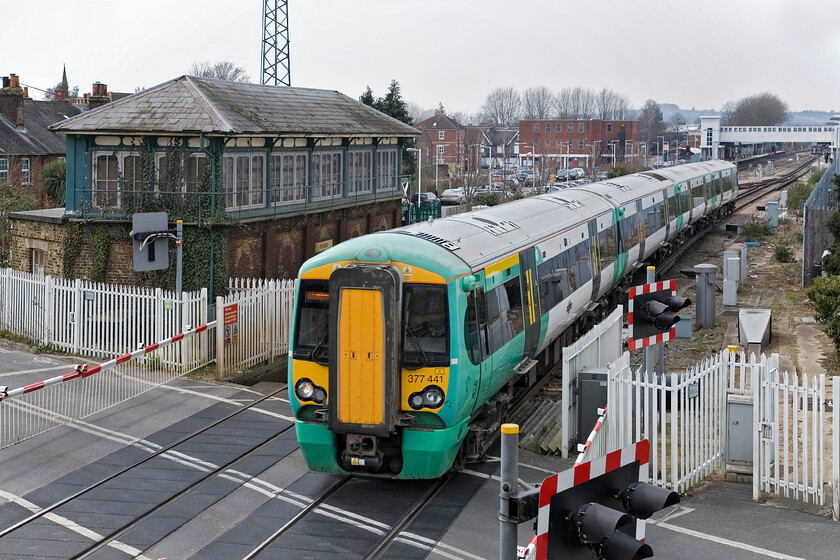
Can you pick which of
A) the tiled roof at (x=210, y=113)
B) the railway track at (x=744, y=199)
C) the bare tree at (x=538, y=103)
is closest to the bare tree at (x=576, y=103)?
the bare tree at (x=538, y=103)

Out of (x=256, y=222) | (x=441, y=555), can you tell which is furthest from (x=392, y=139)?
(x=441, y=555)

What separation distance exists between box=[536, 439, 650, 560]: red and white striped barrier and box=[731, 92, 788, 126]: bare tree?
161295 mm

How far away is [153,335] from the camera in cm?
1827

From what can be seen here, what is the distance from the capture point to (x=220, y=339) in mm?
17188

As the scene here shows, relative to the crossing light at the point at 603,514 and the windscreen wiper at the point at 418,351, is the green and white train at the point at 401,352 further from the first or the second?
the crossing light at the point at 603,514

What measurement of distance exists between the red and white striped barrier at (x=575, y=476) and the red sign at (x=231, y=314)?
1297cm

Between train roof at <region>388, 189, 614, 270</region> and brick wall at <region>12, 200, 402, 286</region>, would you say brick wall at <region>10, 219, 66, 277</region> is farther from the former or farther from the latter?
train roof at <region>388, 189, 614, 270</region>

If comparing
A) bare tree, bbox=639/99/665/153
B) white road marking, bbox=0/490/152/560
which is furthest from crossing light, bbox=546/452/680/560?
bare tree, bbox=639/99/665/153

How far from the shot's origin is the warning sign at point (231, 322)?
57.2ft

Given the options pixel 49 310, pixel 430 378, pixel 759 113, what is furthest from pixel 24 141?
pixel 759 113

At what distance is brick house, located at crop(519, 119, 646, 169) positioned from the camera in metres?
105

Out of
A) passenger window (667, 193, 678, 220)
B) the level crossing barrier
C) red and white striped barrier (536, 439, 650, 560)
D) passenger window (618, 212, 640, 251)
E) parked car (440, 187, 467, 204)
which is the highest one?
parked car (440, 187, 467, 204)

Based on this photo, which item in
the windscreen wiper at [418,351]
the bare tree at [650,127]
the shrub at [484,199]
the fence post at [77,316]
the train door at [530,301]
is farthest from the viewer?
the bare tree at [650,127]

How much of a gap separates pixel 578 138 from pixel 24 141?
72.9m
